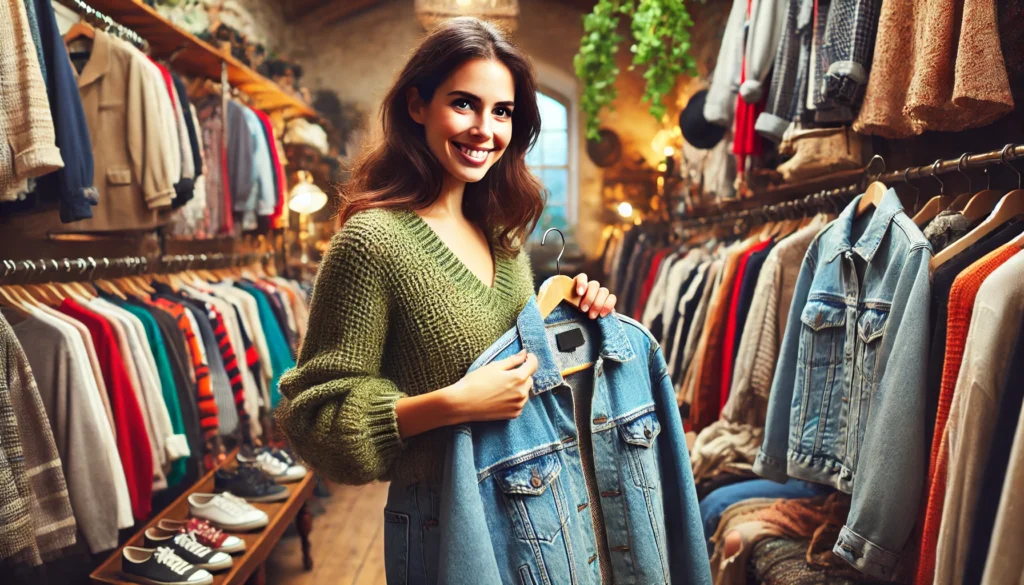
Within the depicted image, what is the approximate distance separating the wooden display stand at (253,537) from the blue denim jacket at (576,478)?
1502 mm

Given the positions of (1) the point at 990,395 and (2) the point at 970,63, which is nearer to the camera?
(1) the point at 990,395

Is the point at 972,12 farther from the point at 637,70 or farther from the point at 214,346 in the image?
the point at 637,70

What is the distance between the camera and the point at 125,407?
7.95 feet

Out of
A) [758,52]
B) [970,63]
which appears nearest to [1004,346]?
[970,63]

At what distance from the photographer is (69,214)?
2260mm

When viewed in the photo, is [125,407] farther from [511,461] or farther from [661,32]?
[661,32]

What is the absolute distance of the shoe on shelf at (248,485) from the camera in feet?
9.85

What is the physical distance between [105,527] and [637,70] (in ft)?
17.7

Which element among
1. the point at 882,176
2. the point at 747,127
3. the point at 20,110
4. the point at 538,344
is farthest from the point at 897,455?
the point at 20,110

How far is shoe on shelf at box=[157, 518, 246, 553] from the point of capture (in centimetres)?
250

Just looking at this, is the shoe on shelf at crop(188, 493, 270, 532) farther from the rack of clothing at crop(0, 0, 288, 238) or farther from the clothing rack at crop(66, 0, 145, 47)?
the clothing rack at crop(66, 0, 145, 47)

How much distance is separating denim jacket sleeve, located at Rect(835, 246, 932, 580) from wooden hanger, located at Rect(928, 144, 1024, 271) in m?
0.04

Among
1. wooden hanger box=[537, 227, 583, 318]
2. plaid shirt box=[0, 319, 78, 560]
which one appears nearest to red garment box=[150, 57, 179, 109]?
plaid shirt box=[0, 319, 78, 560]

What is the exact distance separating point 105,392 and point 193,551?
0.56m
